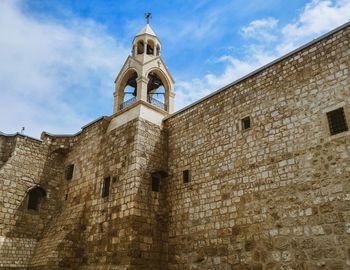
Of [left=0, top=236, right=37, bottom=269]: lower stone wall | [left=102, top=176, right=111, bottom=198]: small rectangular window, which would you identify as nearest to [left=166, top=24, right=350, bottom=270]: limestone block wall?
[left=102, top=176, right=111, bottom=198]: small rectangular window

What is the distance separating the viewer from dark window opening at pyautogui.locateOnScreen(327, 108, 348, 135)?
838 centimetres

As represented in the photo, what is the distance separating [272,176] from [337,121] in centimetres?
209

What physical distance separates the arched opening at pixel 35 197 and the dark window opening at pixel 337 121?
11277 mm

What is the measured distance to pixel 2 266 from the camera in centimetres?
1240

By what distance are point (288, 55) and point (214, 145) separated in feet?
11.3

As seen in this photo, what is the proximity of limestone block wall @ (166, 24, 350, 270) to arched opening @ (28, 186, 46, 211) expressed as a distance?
5.87 m

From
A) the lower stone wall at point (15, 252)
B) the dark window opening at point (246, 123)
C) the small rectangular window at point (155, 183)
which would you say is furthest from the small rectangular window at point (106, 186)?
the dark window opening at point (246, 123)

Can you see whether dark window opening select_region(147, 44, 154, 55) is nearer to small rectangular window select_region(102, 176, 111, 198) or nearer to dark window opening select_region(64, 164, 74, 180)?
dark window opening select_region(64, 164, 74, 180)

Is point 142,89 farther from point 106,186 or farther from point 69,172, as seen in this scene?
point 69,172

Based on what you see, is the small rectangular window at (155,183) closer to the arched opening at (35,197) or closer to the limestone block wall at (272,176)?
the limestone block wall at (272,176)

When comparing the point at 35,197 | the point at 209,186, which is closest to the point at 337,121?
the point at 209,186

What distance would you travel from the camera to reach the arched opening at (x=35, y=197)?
14156 millimetres

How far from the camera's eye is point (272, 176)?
9227mm

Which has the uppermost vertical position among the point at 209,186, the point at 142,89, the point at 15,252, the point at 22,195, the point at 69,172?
the point at 142,89
